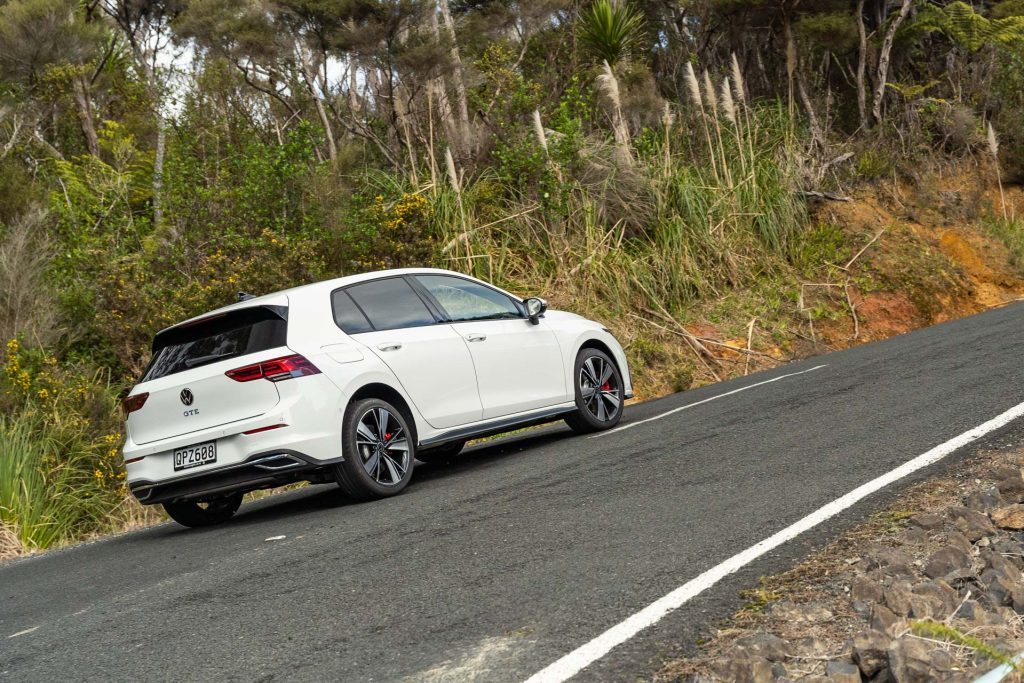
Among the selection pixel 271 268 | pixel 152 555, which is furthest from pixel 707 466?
pixel 271 268

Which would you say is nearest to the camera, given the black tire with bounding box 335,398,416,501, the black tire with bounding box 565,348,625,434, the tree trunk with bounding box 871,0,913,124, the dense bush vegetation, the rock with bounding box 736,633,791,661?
the rock with bounding box 736,633,791,661

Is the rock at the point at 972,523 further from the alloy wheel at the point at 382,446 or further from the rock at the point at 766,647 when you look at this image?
the alloy wheel at the point at 382,446

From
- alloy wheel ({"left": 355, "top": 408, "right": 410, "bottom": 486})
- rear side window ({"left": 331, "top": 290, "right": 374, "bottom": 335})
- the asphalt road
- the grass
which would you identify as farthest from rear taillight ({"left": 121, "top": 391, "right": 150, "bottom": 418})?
the grass

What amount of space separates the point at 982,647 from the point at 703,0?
22.5 m

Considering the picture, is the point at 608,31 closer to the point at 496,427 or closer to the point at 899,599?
the point at 496,427

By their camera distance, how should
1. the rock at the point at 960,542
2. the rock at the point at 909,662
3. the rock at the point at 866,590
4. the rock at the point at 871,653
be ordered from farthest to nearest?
1. the rock at the point at 960,542
2. the rock at the point at 866,590
3. the rock at the point at 871,653
4. the rock at the point at 909,662

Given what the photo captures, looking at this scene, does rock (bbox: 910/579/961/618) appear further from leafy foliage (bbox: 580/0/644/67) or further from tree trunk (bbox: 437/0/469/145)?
leafy foliage (bbox: 580/0/644/67)

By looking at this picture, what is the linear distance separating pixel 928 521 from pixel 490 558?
81.7 inches

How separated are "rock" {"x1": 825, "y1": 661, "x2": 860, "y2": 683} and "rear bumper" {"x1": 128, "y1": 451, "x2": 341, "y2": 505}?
4.42m

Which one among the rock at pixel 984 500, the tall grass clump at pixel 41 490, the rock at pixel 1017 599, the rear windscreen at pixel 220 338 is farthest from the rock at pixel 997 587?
the tall grass clump at pixel 41 490

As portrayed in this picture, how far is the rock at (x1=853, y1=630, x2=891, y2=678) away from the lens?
11.2 feet

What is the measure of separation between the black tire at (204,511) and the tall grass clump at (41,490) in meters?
1.76

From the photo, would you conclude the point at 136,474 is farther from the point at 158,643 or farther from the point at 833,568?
the point at 833,568

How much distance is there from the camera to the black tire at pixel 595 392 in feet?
32.3
